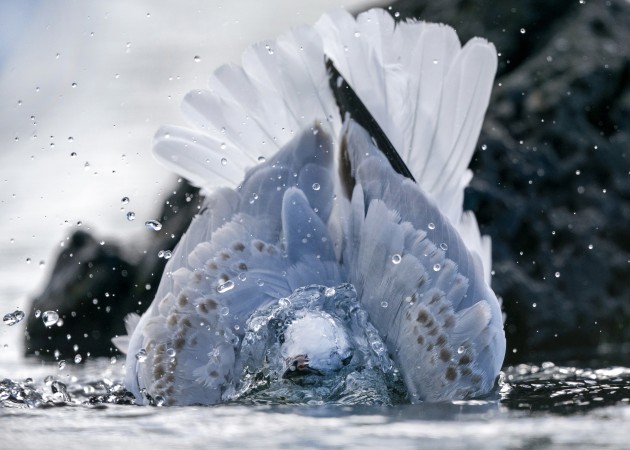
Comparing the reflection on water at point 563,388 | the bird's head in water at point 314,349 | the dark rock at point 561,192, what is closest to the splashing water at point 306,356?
the bird's head in water at point 314,349

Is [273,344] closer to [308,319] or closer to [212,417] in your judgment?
[308,319]

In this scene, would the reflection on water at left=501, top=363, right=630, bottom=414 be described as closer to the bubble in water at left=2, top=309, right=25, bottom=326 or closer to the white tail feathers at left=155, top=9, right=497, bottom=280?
the white tail feathers at left=155, top=9, right=497, bottom=280

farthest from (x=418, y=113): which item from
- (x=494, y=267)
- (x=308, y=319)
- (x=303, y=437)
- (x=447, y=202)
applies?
(x=303, y=437)

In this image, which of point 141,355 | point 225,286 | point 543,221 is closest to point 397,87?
point 225,286

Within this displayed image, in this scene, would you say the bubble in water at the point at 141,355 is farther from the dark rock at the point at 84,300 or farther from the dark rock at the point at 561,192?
the dark rock at the point at 561,192

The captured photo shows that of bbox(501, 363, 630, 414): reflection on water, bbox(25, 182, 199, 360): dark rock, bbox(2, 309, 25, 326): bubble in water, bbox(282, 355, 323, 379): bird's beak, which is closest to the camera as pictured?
bbox(501, 363, 630, 414): reflection on water

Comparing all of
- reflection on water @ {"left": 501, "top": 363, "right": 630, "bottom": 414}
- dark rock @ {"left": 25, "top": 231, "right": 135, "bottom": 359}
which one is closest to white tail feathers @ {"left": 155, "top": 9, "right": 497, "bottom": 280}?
reflection on water @ {"left": 501, "top": 363, "right": 630, "bottom": 414}
